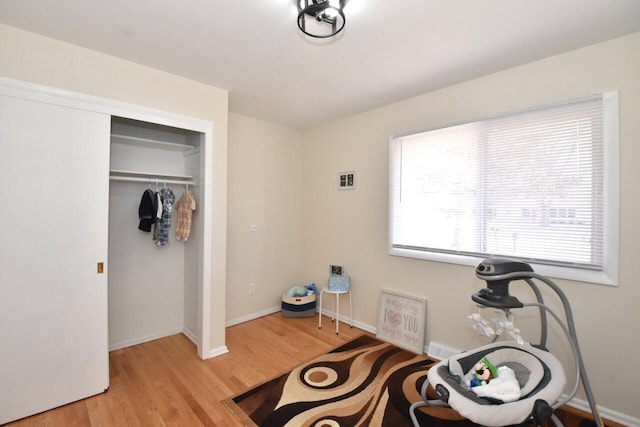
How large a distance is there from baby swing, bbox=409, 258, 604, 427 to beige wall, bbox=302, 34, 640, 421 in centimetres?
40

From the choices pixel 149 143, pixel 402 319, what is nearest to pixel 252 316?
pixel 402 319

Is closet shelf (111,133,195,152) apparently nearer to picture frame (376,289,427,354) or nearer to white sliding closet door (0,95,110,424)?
white sliding closet door (0,95,110,424)

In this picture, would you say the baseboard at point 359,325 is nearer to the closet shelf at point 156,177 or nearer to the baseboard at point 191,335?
the baseboard at point 191,335

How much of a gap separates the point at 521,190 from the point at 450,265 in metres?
0.87

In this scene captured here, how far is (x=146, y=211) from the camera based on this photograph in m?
2.72

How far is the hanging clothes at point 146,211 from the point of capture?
2.72 metres

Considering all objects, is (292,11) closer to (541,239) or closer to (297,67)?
(297,67)

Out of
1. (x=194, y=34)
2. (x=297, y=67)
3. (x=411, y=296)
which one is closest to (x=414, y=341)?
(x=411, y=296)

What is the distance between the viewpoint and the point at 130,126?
2824mm

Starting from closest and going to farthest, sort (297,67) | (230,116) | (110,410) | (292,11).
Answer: (292,11) → (110,410) → (297,67) → (230,116)

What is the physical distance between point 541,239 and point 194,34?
2.91 m

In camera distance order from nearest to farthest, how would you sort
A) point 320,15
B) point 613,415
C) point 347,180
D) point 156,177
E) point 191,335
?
point 320,15 → point 613,415 → point 156,177 → point 191,335 → point 347,180

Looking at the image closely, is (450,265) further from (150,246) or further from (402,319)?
(150,246)

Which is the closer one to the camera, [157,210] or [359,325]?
[157,210]
